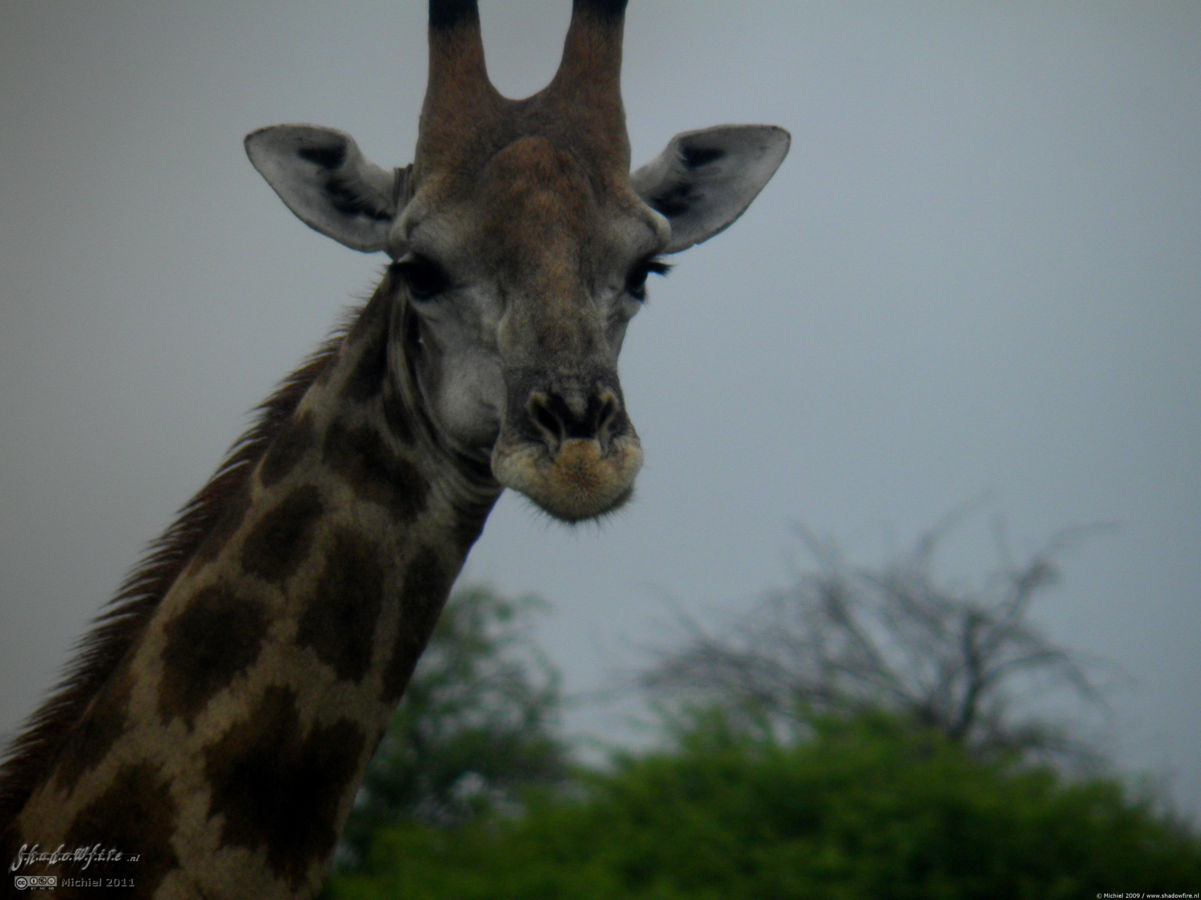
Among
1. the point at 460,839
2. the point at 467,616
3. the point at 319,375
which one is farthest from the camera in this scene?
the point at 467,616

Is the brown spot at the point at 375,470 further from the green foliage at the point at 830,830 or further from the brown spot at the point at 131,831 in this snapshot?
the green foliage at the point at 830,830

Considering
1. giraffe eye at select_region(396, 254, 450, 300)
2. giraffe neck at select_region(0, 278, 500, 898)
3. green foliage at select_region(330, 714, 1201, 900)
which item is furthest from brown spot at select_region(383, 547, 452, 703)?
green foliage at select_region(330, 714, 1201, 900)

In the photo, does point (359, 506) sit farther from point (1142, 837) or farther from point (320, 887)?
point (1142, 837)

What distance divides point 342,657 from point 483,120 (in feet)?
5.85

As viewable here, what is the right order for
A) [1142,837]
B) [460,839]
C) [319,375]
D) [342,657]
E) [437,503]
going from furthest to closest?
[460,839], [1142,837], [319,375], [437,503], [342,657]

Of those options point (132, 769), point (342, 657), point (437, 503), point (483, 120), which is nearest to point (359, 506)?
point (437, 503)

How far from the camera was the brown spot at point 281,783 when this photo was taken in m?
3.30

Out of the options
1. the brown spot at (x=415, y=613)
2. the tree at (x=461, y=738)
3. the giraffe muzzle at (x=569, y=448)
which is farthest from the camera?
the tree at (x=461, y=738)

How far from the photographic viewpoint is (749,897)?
6.55 meters

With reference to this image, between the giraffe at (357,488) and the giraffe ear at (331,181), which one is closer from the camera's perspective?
the giraffe at (357,488)

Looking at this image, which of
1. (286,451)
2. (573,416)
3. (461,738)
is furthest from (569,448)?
(461,738)

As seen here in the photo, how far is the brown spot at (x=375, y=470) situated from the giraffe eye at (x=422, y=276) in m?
0.47

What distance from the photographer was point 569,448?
3213mm

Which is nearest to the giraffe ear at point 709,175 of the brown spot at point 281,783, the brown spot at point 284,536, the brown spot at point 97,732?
the brown spot at point 284,536
